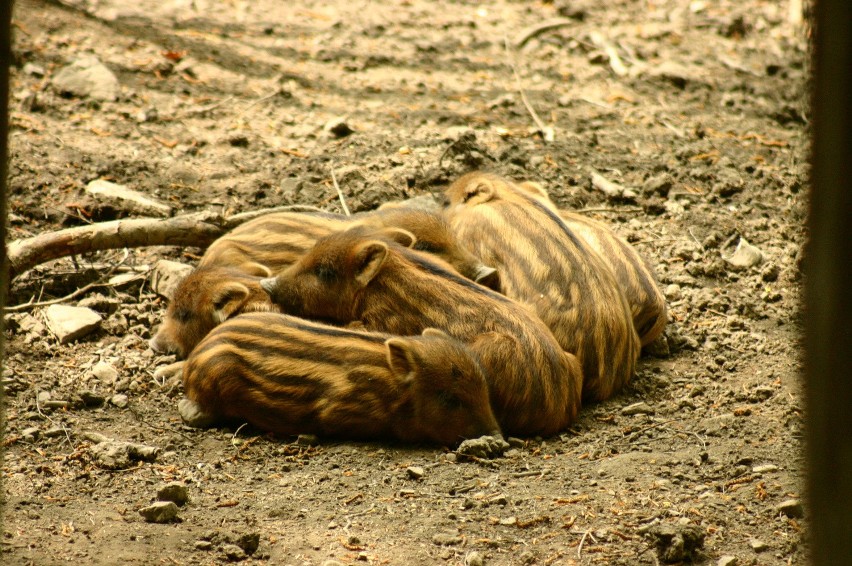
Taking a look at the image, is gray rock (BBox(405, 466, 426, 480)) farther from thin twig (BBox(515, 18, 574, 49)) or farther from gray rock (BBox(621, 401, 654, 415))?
thin twig (BBox(515, 18, 574, 49))

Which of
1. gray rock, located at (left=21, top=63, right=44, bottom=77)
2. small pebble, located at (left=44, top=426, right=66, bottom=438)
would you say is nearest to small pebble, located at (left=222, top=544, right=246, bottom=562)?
small pebble, located at (left=44, top=426, right=66, bottom=438)

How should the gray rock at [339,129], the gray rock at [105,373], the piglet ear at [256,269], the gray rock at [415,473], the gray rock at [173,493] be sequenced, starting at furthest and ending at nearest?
the gray rock at [339,129], the piglet ear at [256,269], the gray rock at [105,373], the gray rock at [415,473], the gray rock at [173,493]

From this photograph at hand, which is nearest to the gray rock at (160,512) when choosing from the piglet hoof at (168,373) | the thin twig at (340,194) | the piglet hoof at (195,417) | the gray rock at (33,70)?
the piglet hoof at (195,417)

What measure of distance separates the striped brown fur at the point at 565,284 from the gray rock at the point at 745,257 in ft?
4.07

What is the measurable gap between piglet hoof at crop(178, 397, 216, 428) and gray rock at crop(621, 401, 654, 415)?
189cm

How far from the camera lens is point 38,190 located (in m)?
5.95

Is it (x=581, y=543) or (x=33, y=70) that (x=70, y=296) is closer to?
(x=33, y=70)

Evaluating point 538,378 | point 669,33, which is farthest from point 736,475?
point 669,33

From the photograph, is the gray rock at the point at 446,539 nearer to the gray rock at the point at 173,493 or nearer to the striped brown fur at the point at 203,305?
the gray rock at the point at 173,493

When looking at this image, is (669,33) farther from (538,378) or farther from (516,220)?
(538,378)

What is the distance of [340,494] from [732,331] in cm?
250

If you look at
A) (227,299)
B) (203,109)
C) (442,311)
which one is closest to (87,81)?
(203,109)

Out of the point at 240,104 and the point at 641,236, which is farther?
the point at 240,104

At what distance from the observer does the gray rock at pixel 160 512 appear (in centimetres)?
338
